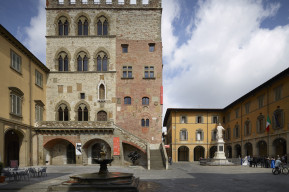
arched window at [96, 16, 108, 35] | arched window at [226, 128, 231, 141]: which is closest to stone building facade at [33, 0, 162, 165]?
arched window at [96, 16, 108, 35]

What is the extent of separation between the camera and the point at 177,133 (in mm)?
46594

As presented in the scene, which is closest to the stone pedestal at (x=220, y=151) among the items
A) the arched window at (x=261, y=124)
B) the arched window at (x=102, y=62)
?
the arched window at (x=261, y=124)

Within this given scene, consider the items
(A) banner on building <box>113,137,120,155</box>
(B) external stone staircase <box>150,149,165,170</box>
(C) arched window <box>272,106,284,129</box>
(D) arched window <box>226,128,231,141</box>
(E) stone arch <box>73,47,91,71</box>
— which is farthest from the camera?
(D) arched window <box>226,128,231,141</box>

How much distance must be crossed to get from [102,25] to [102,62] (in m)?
4.90

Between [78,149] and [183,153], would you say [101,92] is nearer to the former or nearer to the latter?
[78,149]

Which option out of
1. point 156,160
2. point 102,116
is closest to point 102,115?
point 102,116

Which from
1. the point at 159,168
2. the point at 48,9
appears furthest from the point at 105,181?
the point at 48,9

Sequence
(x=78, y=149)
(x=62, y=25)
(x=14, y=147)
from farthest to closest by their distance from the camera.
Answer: (x=62, y=25), (x=14, y=147), (x=78, y=149)

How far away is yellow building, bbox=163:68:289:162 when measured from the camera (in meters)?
28.7

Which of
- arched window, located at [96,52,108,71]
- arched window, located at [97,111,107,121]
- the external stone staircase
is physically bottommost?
the external stone staircase

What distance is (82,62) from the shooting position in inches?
1272

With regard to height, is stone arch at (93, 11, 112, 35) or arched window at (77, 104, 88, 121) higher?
stone arch at (93, 11, 112, 35)

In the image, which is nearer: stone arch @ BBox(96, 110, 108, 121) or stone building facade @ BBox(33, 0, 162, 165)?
stone building facade @ BBox(33, 0, 162, 165)

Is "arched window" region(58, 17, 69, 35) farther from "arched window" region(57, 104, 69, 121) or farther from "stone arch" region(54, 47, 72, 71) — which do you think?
"arched window" region(57, 104, 69, 121)
